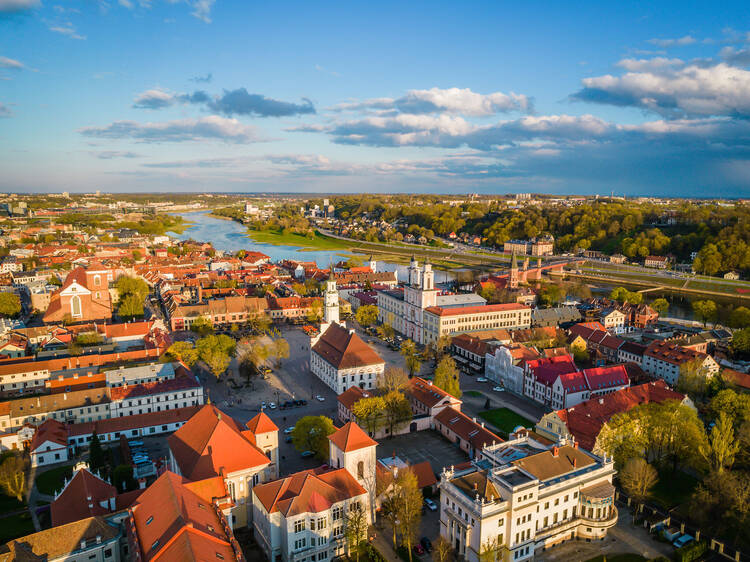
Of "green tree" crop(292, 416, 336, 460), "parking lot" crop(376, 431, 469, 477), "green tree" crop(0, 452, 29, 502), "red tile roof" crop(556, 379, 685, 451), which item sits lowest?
"parking lot" crop(376, 431, 469, 477)

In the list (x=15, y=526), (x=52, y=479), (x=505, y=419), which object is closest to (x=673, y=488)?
(x=505, y=419)

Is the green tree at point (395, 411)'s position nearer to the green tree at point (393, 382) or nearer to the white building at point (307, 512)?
the green tree at point (393, 382)

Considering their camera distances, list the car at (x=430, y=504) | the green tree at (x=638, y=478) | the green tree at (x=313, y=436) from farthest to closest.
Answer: the green tree at (x=313, y=436) → the car at (x=430, y=504) → the green tree at (x=638, y=478)

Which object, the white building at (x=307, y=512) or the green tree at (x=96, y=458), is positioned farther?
the green tree at (x=96, y=458)

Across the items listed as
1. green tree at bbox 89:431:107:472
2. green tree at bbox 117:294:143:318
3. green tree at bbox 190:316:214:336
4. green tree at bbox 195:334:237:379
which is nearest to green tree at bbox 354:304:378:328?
green tree at bbox 190:316:214:336

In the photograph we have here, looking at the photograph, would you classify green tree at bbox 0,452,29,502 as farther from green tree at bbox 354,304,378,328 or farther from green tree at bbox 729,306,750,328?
green tree at bbox 729,306,750,328

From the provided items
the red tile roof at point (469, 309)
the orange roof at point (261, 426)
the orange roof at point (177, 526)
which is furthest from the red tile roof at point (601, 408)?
the red tile roof at point (469, 309)
